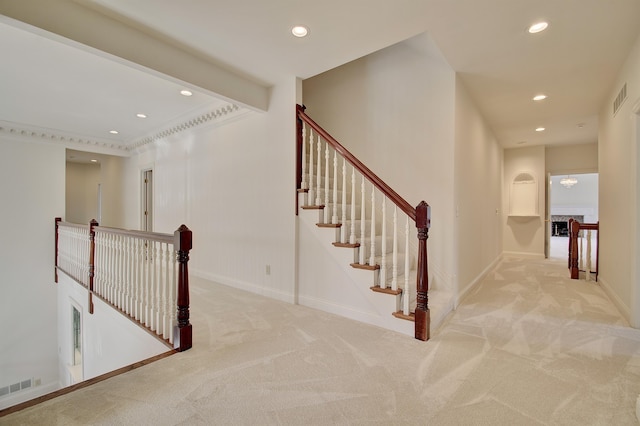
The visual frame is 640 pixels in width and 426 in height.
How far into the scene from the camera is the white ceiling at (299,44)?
221 centimetres

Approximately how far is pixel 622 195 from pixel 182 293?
4463mm

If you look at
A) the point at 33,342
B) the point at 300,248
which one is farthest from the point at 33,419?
the point at 33,342

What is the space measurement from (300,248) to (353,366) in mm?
1638

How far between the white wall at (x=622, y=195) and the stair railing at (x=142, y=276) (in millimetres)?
4029

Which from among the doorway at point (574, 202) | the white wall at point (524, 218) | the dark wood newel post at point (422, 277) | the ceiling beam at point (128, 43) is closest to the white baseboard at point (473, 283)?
the dark wood newel post at point (422, 277)

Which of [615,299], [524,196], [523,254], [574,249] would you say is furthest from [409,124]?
[523,254]

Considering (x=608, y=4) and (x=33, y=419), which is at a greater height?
(x=608, y=4)

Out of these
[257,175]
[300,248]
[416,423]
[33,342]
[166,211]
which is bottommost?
[33,342]

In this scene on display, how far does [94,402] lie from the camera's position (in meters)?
1.66

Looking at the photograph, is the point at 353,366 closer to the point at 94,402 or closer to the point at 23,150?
the point at 94,402

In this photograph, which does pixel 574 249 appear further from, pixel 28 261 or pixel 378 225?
pixel 28 261

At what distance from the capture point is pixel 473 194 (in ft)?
13.3

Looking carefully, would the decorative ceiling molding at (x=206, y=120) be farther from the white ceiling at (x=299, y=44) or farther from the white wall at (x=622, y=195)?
the white wall at (x=622, y=195)

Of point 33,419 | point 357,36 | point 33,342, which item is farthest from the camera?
point 33,342
